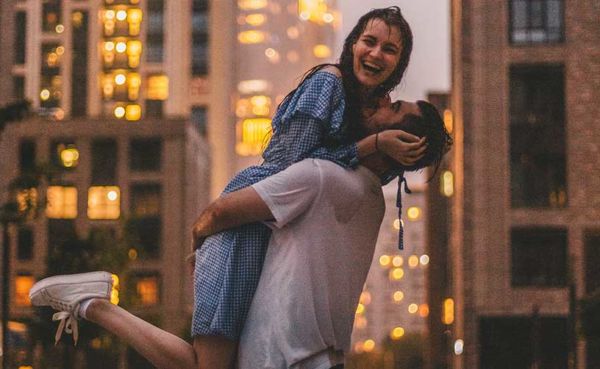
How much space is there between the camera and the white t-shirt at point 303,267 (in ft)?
13.2

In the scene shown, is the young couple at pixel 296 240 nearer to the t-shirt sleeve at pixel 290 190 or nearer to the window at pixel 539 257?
the t-shirt sleeve at pixel 290 190

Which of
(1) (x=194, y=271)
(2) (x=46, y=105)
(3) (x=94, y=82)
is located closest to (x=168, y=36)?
(3) (x=94, y=82)

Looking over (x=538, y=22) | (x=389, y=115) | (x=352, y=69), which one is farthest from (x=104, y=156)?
(x=389, y=115)

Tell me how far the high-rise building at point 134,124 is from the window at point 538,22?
61.8 feet

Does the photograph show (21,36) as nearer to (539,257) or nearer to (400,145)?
(539,257)

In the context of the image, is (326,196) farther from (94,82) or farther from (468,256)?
(94,82)

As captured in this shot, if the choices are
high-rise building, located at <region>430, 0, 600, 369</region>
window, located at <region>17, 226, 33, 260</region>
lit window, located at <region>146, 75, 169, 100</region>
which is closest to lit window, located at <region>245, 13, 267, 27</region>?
lit window, located at <region>146, 75, 169, 100</region>

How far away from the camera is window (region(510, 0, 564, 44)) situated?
163ft

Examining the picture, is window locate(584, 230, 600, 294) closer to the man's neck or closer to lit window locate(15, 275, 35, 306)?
lit window locate(15, 275, 35, 306)

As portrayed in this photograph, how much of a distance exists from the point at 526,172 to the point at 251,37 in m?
99.2

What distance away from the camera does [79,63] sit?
99625 mm

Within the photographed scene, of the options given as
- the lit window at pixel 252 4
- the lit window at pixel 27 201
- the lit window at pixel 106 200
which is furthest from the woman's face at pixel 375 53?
the lit window at pixel 252 4

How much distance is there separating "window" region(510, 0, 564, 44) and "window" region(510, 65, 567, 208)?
3.64ft

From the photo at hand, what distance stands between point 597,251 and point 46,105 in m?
51.8
